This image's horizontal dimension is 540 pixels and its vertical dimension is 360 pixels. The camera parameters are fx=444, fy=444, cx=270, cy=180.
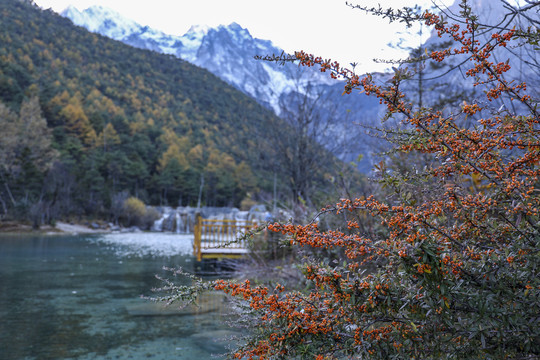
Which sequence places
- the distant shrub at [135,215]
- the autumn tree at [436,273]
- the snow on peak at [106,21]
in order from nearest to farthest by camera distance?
the autumn tree at [436,273], the distant shrub at [135,215], the snow on peak at [106,21]

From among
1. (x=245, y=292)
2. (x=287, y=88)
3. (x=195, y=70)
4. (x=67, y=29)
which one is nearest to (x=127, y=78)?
(x=67, y=29)

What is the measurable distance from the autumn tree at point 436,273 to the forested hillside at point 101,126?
365 inches

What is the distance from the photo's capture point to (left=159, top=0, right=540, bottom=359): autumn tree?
181 centimetres

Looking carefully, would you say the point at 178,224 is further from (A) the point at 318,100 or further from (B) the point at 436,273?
(B) the point at 436,273

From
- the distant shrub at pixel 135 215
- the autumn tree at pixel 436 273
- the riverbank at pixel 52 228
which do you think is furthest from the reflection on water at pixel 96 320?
the distant shrub at pixel 135 215

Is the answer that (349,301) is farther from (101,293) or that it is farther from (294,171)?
(101,293)

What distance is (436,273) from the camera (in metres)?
1.65

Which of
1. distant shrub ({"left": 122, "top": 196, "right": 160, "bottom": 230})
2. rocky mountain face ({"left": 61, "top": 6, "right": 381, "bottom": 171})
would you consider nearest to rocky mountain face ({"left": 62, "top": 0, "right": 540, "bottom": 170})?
rocky mountain face ({"left": 61, "top": 6, "right": 381, "bottom": 171})

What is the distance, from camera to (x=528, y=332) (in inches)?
71.2

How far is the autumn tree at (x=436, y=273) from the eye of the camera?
1811 millimetres

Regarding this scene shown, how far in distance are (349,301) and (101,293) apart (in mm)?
8821

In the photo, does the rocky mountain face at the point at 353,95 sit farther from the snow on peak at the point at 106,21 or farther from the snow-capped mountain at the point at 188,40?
the snow on peak at the point at 106,21

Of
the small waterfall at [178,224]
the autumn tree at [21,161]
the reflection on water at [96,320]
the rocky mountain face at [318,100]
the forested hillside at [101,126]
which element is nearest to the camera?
the reflection on water at [96,320]

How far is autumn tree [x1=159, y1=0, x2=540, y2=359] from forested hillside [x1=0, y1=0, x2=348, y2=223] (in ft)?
30.4
